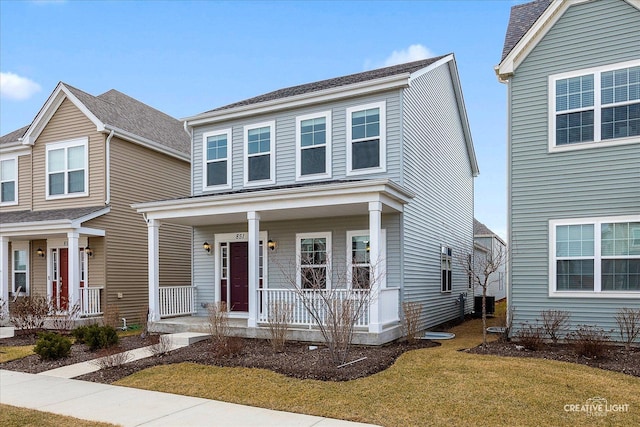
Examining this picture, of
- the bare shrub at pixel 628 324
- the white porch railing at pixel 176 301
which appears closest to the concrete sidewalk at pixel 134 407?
the white porch railing at pixel 176 301

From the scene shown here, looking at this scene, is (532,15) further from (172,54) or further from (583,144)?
(172,54)

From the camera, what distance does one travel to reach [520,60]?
430 inches

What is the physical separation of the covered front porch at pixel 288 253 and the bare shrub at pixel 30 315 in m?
2.96

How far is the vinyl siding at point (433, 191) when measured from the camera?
1229 centimetres

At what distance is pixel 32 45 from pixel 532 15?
2414 cm

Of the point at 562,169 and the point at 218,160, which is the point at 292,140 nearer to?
the point at 218,160

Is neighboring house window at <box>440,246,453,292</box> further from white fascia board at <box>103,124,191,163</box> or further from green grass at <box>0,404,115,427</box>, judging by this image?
green grass at <box>0,404,115,427</box>

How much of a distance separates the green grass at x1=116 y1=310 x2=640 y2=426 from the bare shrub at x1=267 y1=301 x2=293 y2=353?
154 centimetres

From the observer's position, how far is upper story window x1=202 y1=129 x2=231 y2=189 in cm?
1409

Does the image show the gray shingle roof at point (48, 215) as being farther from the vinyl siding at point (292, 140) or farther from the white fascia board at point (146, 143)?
the vinyl siding at point (292, 140)

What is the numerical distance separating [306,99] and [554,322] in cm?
806

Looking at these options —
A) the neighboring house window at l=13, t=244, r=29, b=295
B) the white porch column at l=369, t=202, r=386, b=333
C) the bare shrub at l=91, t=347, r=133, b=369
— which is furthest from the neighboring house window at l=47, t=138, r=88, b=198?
the white porch column at l=369, t=202, r=386, b=333

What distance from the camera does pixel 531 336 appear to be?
988cm

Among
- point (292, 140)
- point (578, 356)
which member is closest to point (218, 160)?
point (292, 140)
